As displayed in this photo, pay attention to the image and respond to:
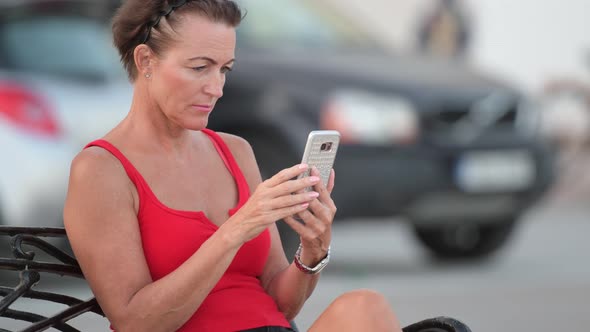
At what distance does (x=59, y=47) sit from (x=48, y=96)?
406 millimetres

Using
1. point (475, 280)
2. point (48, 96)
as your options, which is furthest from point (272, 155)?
point (475, 280)

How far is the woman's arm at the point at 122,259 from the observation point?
283 cm

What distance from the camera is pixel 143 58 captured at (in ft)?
9.98

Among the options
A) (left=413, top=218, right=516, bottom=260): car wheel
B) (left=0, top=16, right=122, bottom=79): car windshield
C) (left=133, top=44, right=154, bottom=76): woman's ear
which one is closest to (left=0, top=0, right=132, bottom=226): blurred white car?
(left=0, top=16, right=122, bottom=79): car windshield

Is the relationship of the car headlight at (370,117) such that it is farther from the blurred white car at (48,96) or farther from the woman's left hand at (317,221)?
the woman's left hand at (317,221)

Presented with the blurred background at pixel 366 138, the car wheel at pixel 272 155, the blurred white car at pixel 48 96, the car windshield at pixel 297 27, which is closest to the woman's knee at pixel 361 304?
the blurred background at pixel 366 138

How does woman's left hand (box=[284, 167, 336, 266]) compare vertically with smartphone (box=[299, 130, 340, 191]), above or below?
below

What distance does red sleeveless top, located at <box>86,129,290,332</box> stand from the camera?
9.78ft

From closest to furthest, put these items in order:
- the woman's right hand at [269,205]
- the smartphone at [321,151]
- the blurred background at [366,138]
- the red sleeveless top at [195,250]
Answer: the woman's right hand at [269,205] → the smartphone at [321,151] → the red sleeveless top at [195,250] → the blurred background at [366,138]

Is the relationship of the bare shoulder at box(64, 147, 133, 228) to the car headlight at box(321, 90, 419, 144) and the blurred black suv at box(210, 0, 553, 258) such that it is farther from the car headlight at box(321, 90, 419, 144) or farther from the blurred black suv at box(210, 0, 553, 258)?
the car headlight at box(321, 90, 419, 144)

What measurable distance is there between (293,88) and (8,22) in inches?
59.7

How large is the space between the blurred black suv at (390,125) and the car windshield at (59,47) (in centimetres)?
69

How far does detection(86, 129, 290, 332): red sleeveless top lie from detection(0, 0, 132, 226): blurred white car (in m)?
3.70

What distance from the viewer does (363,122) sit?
7.41m
